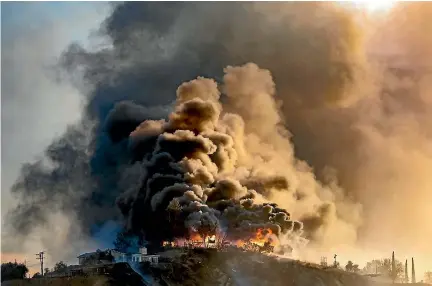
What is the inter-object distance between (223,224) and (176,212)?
24.9 ft

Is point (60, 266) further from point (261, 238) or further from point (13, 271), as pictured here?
point (261, 238)

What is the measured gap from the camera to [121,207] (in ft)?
364

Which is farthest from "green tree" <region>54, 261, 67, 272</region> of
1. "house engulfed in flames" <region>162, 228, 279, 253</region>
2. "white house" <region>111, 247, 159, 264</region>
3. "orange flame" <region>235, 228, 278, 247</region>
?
"orange flame" <region>235, 228, 278, 247</region>

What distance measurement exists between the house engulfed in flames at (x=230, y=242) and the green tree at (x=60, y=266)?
13.3m

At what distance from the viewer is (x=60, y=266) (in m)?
105

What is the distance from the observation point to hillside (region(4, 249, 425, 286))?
94.1 metres

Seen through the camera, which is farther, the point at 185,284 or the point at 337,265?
the point at 337,265

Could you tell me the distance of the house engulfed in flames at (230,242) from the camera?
105 metres

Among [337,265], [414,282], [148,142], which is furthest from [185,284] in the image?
[414,282]

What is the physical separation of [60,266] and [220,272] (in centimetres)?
2111

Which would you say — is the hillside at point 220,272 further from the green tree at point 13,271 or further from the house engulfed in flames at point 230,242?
the green tree at point 13,271

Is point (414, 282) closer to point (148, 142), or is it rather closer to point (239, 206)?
point (239, 206)

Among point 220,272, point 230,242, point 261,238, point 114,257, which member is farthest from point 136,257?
point 261,238

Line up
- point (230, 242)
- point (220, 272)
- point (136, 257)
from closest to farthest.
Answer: point (136, 257), point (220, 272), point (230, 242)
